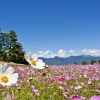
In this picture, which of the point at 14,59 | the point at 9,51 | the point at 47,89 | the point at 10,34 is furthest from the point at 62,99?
the point at 10,34

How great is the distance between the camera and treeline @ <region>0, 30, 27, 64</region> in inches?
3183

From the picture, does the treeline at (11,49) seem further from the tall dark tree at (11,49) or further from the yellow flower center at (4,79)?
the yellow flower center at (4,79)

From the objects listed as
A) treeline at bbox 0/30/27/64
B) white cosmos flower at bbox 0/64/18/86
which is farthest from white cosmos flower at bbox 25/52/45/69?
treeline at bbox 0/30/27/64

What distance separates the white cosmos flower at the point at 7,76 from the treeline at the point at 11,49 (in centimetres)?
7175

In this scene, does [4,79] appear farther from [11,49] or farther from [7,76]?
[11,49]

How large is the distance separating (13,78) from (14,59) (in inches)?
3087

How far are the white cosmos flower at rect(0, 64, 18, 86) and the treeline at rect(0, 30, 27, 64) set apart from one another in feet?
235

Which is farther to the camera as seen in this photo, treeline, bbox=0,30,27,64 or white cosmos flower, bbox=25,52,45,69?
treeline, bbox=0,30,27,64

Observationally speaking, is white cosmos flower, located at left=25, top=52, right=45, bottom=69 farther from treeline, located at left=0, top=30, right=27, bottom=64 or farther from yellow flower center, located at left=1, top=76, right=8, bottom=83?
→ treeline, located at left=0, top=30, right=27, bottom=64

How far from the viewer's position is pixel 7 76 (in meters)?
2.72

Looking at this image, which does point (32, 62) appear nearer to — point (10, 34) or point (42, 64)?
point (42, 64)

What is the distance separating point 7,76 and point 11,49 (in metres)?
88.0

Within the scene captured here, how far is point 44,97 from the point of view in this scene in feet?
22.5

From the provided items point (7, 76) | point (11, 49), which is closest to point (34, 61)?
point (7, 76)
